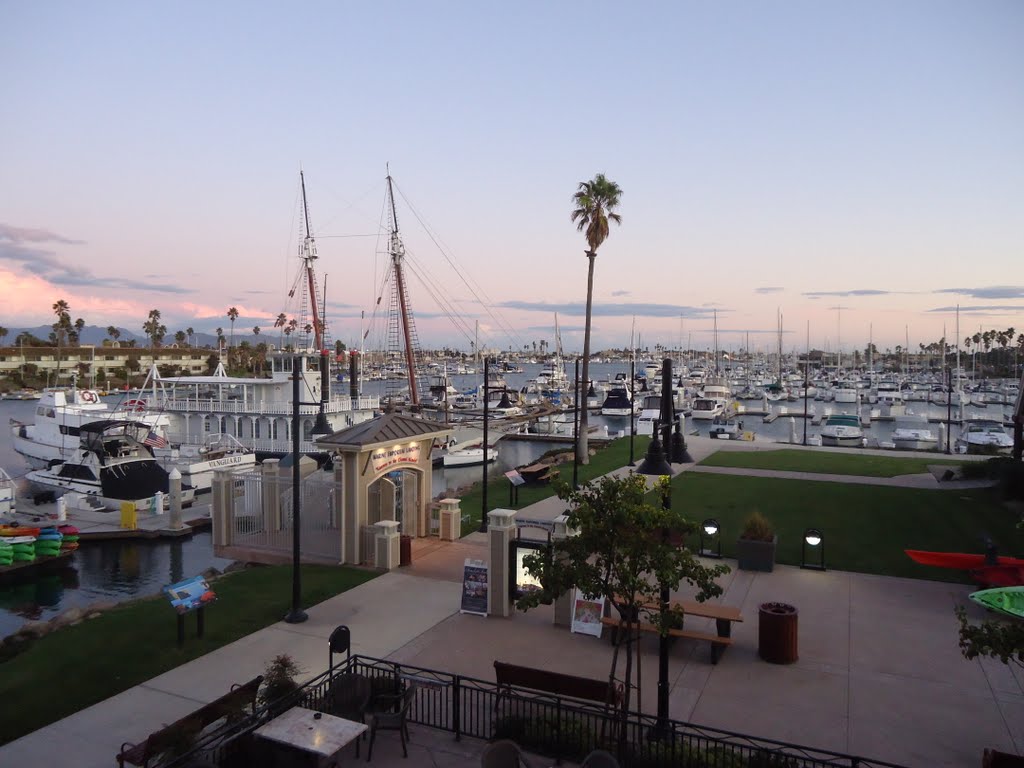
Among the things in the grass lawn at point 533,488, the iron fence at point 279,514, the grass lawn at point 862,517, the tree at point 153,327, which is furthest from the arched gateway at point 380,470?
the tree at point 153,327

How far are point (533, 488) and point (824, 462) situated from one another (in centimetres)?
1540

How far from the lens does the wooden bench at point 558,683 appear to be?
31.7 feet

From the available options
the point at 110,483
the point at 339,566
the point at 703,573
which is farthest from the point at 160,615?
the point at 110,483

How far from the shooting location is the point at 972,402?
106m

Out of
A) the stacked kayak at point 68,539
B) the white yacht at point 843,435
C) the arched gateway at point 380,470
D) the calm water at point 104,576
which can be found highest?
the arched gateway at point 380,470

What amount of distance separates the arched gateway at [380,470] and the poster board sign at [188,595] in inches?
202

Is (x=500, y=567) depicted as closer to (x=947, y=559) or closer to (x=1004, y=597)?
(x=1004, y=597)

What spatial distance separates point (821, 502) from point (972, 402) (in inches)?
3896

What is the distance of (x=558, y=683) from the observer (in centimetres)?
987

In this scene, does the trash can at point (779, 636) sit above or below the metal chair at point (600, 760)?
below

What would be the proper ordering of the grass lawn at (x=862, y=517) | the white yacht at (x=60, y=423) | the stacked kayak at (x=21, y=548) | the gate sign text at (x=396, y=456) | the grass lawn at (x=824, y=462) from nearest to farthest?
the gate sign text at (x=396, y=456) < the grass lawn at (x=862, y=517) < the stacked kayak at (x=21, y=548) < the grass lawn at (x=824, y=462) < the white yacht at (x=60, y=423)

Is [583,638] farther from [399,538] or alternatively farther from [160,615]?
[160,615]

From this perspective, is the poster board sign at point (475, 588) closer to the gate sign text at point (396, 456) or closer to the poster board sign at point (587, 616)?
the poster board sign at point (587, 616)

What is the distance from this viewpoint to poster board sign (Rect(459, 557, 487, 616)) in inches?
568
